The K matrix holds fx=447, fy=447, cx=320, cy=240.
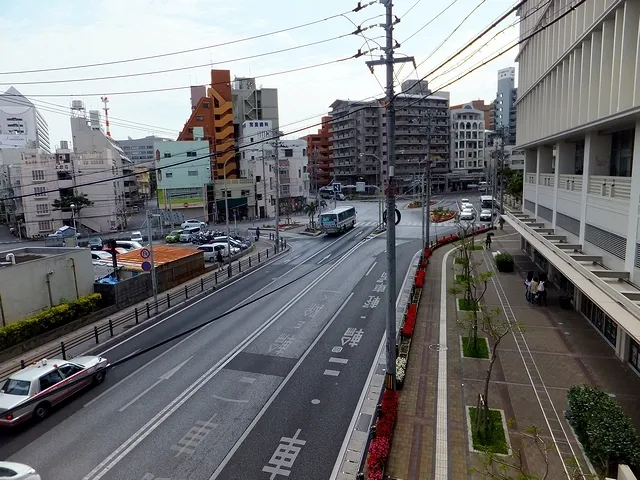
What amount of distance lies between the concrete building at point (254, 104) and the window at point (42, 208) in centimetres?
3640

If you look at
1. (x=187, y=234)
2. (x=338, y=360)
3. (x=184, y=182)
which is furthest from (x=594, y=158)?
(x=184, y=182)

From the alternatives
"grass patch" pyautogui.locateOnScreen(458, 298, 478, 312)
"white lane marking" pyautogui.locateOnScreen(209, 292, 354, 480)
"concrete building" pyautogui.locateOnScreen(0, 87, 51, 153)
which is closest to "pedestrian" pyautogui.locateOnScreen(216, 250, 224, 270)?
"white lane marking" pyautogui.locateOnScreen(209, 292, 354, 480)

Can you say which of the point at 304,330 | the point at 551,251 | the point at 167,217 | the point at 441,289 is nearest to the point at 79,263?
the point at 304,330

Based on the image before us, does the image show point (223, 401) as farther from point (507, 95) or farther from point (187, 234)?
point (507, 95)

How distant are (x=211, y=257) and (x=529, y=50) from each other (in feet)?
91.3

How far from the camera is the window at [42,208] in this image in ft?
189

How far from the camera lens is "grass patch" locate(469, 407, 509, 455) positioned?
34.5 ft

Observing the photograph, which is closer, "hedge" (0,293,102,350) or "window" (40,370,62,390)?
"window" (40,370,62,390)

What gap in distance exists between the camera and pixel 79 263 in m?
22.8

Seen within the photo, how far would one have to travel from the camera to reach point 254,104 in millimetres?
84375

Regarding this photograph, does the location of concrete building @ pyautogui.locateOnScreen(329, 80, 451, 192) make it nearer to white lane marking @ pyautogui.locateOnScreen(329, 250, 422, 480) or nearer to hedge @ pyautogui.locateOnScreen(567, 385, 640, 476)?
white lane marking @ pyautogui.locateOnScreen(329, 250, 422, 480)

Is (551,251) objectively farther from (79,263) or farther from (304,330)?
(79,263)

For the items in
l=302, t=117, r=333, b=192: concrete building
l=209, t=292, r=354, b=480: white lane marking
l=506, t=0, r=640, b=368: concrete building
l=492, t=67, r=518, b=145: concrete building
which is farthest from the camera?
l=492, t=67, r=518, b=145: concrete building

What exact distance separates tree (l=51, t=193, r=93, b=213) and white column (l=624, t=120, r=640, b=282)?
192 ft
